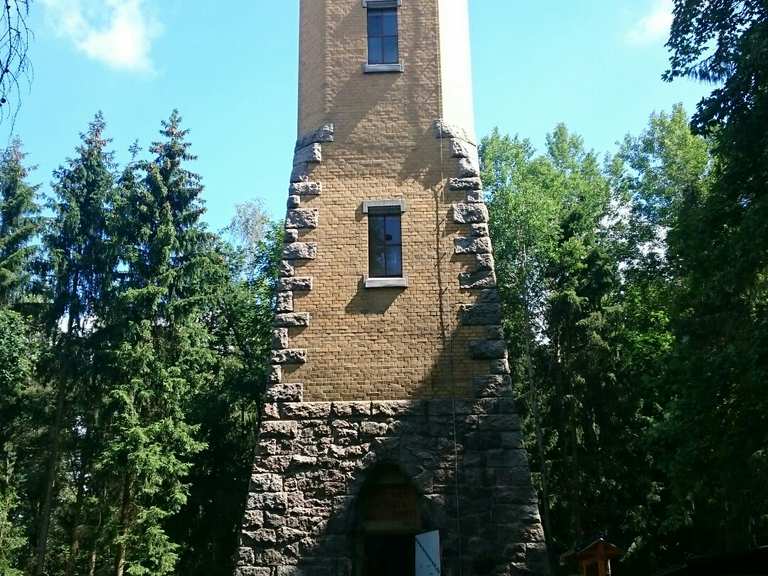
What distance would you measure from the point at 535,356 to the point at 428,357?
47.5ft

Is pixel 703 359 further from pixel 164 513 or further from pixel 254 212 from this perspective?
pixel 254 212

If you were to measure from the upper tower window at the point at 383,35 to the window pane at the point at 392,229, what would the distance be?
2516 mm

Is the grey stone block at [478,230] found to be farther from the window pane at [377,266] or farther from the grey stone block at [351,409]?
the grey stone block at [351,409]

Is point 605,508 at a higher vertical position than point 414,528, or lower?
higher

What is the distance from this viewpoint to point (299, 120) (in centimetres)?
1302

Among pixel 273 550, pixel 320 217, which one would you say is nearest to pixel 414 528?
pixel 273 550

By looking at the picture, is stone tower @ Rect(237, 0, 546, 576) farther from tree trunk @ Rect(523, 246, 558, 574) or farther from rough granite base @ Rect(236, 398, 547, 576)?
tree trunk @ Rect(523, 246, 558, 574)

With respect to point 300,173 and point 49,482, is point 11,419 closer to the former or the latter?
point 49,482

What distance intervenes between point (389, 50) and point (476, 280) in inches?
165

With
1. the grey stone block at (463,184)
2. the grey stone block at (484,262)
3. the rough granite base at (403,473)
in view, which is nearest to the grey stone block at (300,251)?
the rough granite base at (403,473)

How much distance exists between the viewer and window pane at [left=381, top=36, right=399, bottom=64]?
1282cm

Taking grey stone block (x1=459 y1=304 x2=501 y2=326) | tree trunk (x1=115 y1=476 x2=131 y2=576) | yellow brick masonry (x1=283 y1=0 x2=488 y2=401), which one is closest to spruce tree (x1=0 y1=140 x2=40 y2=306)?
tree trunk (x1=115 y1=476 x2=131 y2=576)

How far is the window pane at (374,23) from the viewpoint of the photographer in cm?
1301

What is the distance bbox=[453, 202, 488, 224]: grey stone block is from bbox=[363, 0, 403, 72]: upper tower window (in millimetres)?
2551
